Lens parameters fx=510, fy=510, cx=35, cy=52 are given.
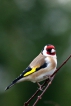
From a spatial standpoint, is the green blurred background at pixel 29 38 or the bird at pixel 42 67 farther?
the green blurred background at pixel 29 38

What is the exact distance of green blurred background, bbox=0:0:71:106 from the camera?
13.2 m

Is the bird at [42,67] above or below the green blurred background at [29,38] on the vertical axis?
above

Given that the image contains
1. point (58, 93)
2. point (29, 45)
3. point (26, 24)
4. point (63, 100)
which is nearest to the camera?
point (63, 100)

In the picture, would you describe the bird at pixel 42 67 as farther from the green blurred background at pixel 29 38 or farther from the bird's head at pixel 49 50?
the green blurred background at pixel 29 38

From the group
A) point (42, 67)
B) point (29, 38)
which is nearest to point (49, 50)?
point (42, 67)

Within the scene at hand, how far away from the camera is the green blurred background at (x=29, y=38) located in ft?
43.3

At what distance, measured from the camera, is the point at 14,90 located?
44.4 ft

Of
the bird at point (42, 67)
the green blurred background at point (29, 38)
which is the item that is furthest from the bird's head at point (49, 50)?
the green blurred background at point (29, 38)

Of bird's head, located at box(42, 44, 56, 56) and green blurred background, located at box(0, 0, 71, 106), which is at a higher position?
bird's head, located at box(42, 44, 56, 56)

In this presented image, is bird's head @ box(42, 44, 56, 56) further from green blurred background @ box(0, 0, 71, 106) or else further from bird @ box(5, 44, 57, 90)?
green blurred background @ box(0, 0, 71, 106)

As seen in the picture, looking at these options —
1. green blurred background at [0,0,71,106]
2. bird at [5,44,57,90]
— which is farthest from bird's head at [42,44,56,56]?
Result: green blurred background at [0,0,71,106]

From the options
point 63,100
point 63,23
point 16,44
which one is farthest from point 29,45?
point 63,100

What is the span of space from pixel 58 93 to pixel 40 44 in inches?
57.0

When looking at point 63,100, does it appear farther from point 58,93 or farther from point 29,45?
point 29,45
